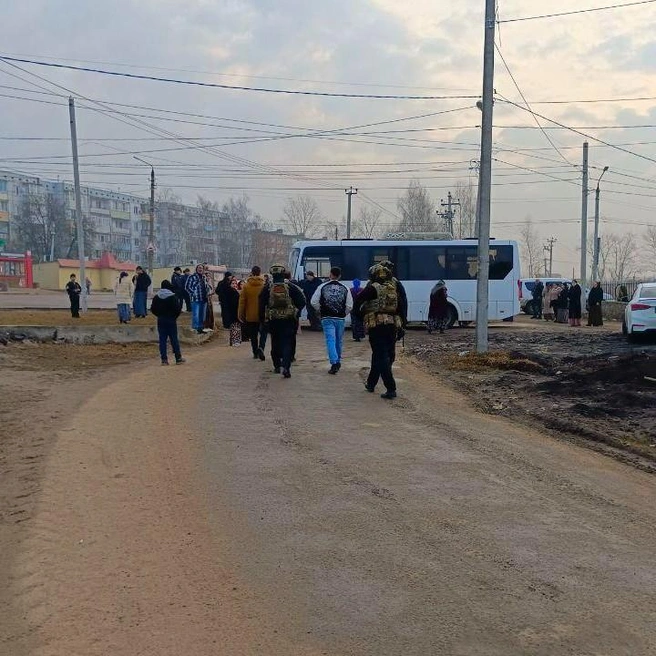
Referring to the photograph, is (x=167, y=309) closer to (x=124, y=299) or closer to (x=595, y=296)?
(x=124, y=299)

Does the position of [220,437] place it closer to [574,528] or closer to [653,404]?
[574,528]

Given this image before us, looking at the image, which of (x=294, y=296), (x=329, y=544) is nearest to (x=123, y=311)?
(x=294, y=296)

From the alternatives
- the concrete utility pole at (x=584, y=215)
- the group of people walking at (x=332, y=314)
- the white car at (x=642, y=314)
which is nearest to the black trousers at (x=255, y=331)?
the group of people walking at (x=332, y=314)

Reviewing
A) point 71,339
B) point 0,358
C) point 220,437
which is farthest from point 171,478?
point 71,339

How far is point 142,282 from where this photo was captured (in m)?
21.9

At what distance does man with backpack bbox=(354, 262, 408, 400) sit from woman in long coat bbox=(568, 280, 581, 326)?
20105 mm

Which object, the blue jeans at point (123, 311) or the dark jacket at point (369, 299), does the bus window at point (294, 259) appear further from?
the dark jacket at point (369, 299)

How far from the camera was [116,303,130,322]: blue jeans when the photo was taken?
19.9m

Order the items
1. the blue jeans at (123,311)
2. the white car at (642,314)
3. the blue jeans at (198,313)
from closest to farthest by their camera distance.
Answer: the white car at (642,314) < the blue jeans at (198,313) < the blue jeans at (123,311)

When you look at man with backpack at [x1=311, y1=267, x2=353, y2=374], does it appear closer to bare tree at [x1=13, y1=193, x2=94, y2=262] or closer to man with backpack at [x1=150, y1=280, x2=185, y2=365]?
man with backpack at [x1=150, y1=280, x2=185, y2=365]

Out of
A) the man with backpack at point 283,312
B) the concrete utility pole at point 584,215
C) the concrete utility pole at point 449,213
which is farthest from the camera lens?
the concrete utility pole at point 449,213

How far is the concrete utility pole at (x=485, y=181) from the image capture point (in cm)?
1507


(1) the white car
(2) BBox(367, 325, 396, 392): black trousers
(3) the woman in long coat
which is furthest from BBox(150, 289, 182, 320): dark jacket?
(3) the woman in long coat

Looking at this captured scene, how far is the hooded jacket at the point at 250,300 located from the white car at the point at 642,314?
30.4 ft
